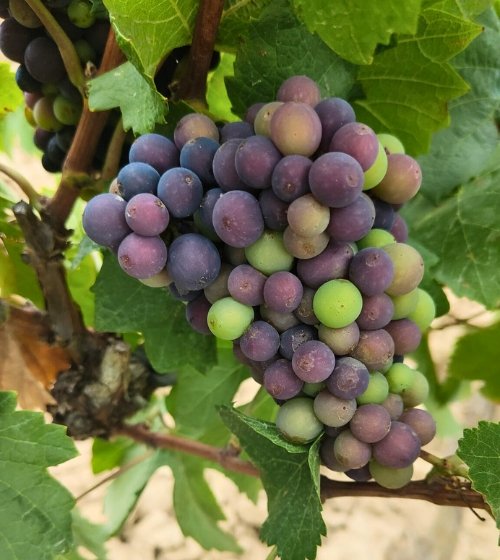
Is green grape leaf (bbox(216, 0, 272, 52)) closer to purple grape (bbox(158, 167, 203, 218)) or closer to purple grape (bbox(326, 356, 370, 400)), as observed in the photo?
purple grape (bbox(158, 167, 203, 218))

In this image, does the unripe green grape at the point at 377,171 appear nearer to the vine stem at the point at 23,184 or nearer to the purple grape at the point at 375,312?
the purple grape at the point at 375,312

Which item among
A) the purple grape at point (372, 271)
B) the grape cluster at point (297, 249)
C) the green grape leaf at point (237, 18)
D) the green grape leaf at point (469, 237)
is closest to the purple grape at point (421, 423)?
the grape cluster at point (297, 249)

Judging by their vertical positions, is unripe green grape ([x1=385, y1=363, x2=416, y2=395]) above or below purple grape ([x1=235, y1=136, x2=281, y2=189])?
below

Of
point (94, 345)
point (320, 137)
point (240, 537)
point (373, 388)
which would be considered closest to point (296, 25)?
point (320, 137)

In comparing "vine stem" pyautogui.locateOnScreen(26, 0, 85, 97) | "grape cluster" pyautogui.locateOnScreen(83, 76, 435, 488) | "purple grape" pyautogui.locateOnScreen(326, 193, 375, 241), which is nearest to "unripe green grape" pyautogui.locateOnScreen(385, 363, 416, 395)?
"grape cluster" pyautogui.locateOnScreen(83, 76, 435, 488)

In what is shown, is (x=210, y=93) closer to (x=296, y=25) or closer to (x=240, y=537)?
(x=296, y=25)

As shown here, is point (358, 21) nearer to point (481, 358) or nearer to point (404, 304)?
point (404, 304)
